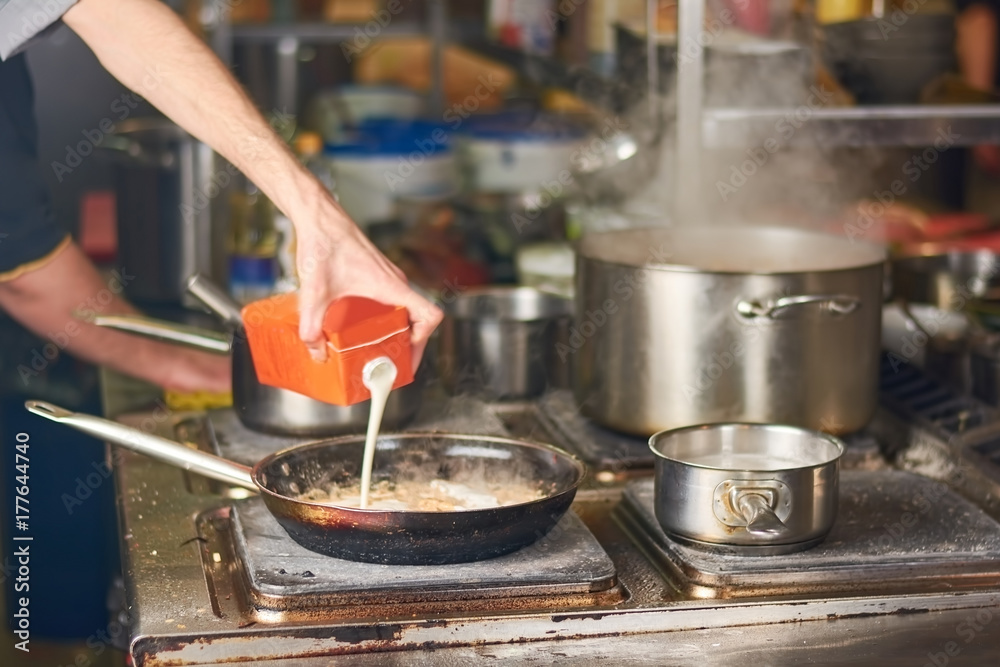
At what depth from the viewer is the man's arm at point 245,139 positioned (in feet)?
4.11

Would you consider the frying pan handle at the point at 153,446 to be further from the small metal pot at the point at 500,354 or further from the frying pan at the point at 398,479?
the small metal pot at the point at 500,354

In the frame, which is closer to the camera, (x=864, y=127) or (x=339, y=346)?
(x=339, y=346)

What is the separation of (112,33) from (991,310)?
1.28 meters

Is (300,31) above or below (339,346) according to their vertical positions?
above

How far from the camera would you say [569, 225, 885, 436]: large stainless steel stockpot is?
145cm

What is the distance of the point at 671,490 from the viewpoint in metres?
1.24

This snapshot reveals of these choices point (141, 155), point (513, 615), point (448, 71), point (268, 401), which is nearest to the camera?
point (513, 615)

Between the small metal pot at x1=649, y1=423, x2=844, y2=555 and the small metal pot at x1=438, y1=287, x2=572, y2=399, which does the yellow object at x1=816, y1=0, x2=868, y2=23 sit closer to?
the small metal pot at x1=438, y1=287, x2=572, y2=399

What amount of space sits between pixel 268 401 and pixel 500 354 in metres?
0.37

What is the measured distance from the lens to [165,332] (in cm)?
166

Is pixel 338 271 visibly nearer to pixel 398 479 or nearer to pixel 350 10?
pixel 398 479

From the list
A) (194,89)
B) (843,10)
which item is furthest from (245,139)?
(843,10)

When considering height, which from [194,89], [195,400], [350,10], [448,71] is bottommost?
[195,400]

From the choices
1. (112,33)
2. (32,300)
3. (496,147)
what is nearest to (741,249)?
(112,33)
